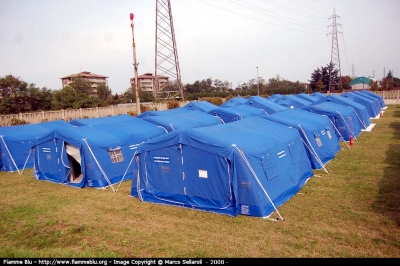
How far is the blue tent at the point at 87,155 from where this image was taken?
11.8 meters

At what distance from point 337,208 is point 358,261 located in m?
2.79

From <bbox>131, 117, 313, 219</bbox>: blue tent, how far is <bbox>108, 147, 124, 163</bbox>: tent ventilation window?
2639 millimetres

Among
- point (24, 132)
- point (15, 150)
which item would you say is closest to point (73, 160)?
point (15, 150)

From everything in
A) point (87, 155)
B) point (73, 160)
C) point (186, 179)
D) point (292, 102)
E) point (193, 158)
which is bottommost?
point (186, 179)

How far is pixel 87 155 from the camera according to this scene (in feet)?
38.8

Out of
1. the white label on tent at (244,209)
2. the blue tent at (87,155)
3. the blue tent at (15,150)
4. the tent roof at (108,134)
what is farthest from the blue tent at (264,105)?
the white label on tent at (244,209)

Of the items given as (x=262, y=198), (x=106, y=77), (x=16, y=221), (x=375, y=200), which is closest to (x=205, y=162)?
(x=262, y=198)

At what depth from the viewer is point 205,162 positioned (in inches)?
348

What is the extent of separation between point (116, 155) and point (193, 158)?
4.80 meters

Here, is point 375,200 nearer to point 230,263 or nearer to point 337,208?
point 337,208

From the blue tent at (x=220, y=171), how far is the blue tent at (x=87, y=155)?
1.88m

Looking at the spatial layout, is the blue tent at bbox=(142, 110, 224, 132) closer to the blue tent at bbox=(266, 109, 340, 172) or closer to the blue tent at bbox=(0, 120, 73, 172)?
the blue tent at bbox=(266, 109, 340, 172)

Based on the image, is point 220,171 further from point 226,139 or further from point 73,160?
point 73,160

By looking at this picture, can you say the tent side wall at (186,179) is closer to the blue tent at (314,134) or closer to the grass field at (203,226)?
the grass field at (203,226)
